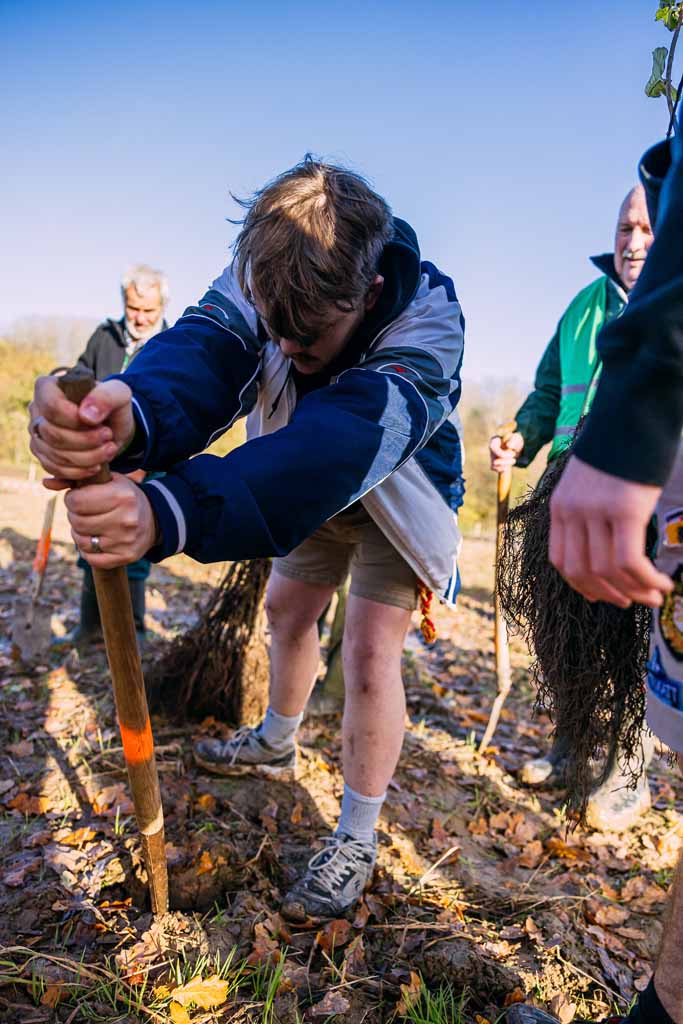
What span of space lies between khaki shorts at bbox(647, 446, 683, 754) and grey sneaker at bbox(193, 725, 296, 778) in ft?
6.27

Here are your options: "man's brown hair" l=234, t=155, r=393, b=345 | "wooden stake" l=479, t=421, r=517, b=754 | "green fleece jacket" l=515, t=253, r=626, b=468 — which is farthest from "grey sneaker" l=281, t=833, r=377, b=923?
"green fleece jacket" l=515, t=253, r=626, b=468

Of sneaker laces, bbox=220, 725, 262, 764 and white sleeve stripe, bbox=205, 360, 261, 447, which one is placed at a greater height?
white sleeve stripe, bbox=205, 360, 261, 447

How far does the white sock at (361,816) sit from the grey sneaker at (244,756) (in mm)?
696

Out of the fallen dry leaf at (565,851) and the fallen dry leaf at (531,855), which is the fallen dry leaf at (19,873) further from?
the fallen dry leaf at (565,851)

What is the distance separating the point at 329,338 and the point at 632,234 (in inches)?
76.0

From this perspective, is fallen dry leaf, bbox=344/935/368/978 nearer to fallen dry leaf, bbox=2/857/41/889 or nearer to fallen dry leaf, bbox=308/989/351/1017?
fallen dry leaf, bbox=308/989/351/1017

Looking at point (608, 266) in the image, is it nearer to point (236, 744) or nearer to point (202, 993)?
point (236, 744)

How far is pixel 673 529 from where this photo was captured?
1364 millimetres

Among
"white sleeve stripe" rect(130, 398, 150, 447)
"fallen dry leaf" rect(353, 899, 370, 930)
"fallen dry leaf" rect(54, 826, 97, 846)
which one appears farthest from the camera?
"fallen dry leaf" rect(54, 826, 97, 846)

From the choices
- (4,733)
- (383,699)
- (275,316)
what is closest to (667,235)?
(275,316)

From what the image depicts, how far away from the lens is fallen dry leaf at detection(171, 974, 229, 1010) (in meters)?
1.82

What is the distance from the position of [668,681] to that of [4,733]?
3050mm

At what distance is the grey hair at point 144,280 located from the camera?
484 centimetres

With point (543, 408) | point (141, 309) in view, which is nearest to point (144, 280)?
point (141, 309)
